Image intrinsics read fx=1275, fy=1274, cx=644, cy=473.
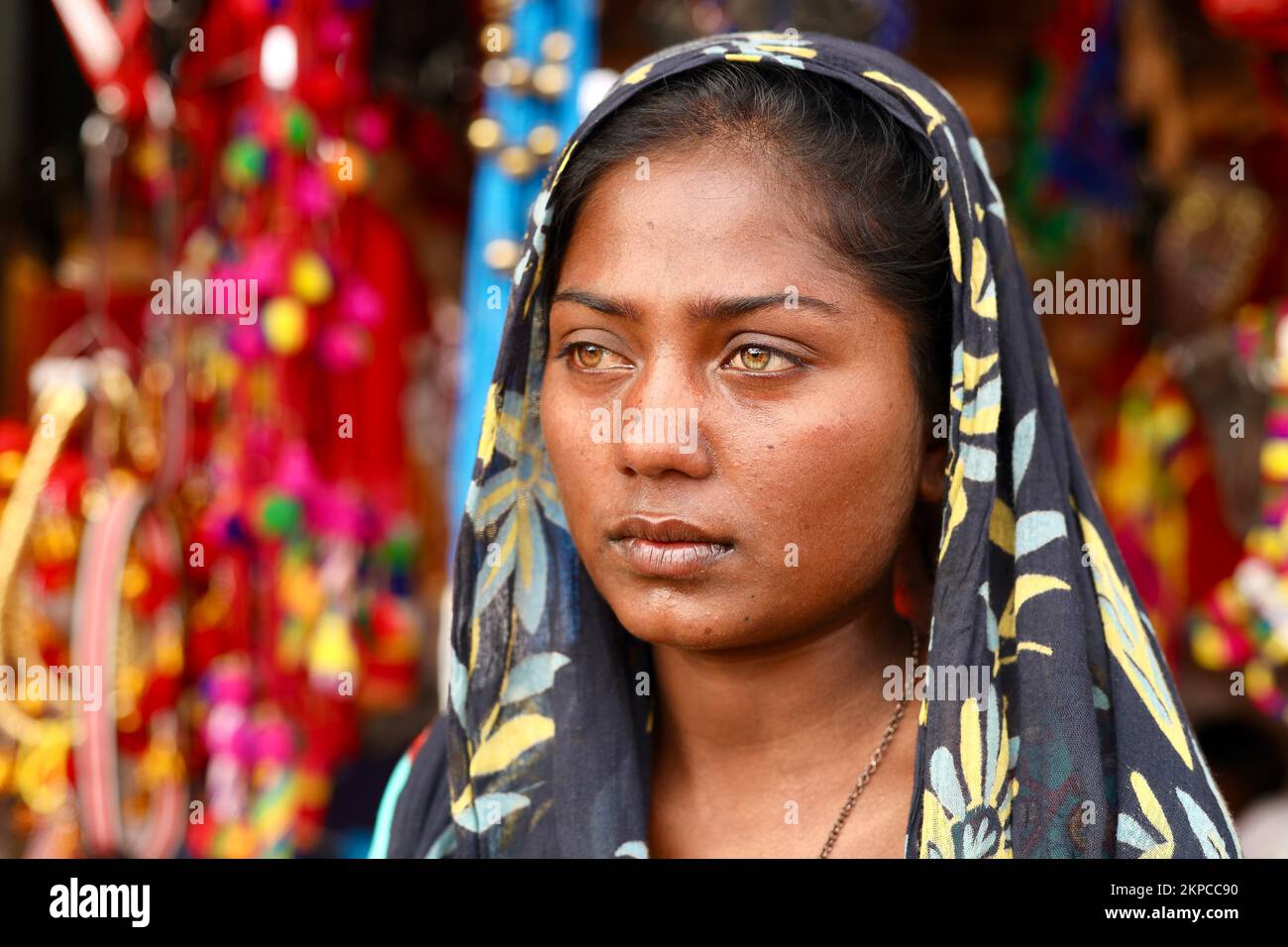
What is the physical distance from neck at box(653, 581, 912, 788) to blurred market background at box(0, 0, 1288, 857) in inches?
30.2

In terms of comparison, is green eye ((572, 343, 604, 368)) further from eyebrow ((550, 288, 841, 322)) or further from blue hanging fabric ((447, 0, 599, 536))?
blue hanging fabric ((447, 0, 599, 536))

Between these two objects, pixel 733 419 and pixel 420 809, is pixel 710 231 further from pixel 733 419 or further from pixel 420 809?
pixel 420 809

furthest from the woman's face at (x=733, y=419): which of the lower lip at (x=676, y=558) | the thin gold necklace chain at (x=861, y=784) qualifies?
the thin gold necklace chain at (x=861, y=784)

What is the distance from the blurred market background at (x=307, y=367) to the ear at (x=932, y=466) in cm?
83

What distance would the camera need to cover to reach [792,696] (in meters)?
1.20

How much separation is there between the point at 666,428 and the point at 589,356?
15cm

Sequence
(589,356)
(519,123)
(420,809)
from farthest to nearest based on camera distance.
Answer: (519,123) < (420,809) < (589,356)

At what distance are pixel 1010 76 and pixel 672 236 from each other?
246 centimetres

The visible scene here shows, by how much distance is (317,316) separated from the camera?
203 centimetres

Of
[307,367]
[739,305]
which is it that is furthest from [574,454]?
[307,367]

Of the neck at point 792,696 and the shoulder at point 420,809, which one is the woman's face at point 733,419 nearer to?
the neck at point 792,696

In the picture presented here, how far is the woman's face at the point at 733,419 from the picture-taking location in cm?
106

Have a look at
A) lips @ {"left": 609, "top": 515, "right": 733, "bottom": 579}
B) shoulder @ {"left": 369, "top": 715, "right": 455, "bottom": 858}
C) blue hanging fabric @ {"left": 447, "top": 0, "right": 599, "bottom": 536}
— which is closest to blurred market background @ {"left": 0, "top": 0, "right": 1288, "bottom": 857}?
blue hanging fabric @ {"left": 447, "top": 0, "right": 599, "bottom": 536}

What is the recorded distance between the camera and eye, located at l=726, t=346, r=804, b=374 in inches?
42.2
